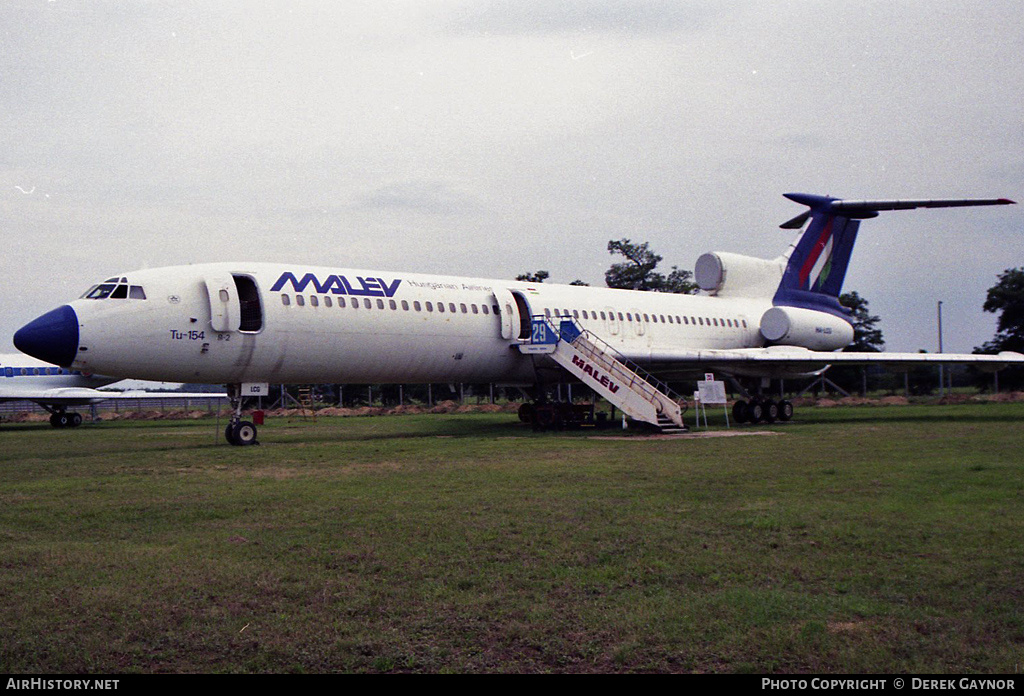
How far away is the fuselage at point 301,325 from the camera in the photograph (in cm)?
1758

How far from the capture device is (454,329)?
22.7 metres

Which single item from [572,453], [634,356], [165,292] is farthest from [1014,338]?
[165,292]

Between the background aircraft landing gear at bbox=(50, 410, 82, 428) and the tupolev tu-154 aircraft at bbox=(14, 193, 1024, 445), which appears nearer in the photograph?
the tupolev tu-154 aircraft at bbox=(14, 193, 1024, 445)

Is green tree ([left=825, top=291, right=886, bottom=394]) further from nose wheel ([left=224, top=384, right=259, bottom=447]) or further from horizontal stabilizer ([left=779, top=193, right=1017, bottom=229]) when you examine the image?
nose wheel ([left=224, top=384, right=259, bottom=447])

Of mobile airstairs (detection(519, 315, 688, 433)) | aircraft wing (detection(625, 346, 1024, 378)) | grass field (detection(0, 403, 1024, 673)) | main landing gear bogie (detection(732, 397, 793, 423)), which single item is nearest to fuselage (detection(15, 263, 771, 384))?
mobile airstairs (detection(519, 315, 688, 433))

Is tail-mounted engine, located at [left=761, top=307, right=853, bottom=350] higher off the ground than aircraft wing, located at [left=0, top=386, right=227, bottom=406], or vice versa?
tail-mounted engine, located at [left=761, top=307, right=853, bottom=350]

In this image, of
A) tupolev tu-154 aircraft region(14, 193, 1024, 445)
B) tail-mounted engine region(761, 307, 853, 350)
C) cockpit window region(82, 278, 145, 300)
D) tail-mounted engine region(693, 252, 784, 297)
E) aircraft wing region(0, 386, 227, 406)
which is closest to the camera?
cockpit window region(82, 278, 145, 300)

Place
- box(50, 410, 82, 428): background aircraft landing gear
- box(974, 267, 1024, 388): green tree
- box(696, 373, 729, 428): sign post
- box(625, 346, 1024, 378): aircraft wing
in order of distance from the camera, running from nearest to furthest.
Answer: box(696, 373, 729, 428): sign post
box(625, 346, 1024, 378): aircraft wing
box(50, 410, 82, 428): background aircraft landing gear
box(974, 267, 1024, 388): green tree

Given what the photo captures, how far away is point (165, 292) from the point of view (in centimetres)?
1819

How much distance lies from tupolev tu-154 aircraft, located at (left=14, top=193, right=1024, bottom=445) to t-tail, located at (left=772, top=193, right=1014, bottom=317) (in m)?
0.05

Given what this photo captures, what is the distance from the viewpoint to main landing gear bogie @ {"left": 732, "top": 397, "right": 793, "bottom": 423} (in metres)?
26.9

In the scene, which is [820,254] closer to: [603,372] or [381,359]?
[603,372]

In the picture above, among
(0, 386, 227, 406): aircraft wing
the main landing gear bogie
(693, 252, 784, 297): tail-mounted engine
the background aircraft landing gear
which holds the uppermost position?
(693, 252, 784, 297): tail-mounted engine
